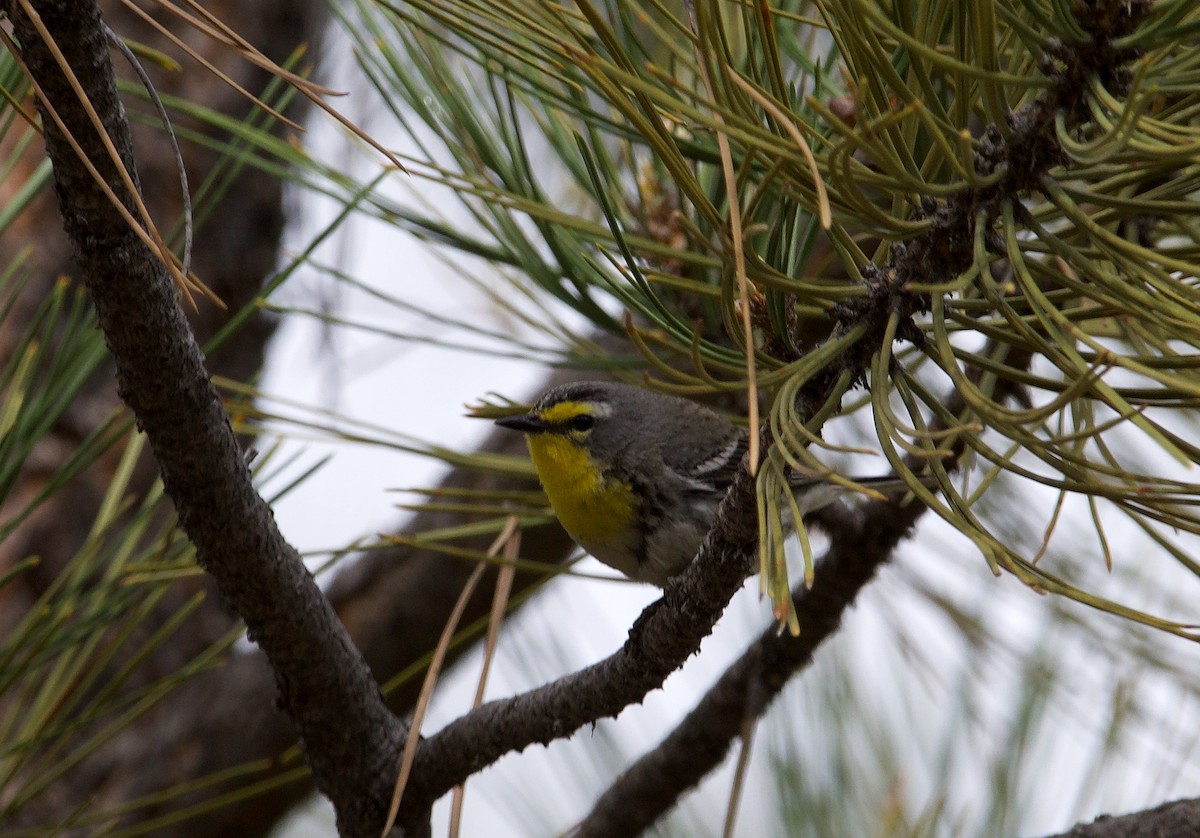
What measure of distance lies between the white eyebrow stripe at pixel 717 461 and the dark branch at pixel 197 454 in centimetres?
94

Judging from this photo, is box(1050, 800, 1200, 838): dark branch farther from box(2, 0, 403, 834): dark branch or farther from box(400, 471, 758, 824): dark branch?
box(2, 0, 403, 834): dark branch

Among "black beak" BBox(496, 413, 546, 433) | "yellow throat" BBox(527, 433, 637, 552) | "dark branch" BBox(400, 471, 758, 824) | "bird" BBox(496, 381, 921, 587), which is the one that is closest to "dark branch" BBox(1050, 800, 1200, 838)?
"dark branch" BBox(400, 471, 758, 824)

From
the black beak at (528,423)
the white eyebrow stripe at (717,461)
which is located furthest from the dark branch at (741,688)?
the black beak at (528,423)

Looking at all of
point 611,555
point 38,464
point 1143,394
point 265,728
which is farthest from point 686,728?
point 38,464

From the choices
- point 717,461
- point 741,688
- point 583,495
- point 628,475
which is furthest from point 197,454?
point 717,461

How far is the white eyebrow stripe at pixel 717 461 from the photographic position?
237 cm

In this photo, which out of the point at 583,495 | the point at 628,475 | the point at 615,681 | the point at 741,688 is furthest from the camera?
the point at 628,475

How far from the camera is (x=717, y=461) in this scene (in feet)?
7.92

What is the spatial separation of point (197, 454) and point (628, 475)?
45.9 inches

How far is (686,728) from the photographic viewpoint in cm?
184

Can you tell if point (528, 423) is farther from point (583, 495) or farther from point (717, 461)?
point (717, 461)

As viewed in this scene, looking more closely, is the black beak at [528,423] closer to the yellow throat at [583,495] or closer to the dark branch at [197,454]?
the yellow throat at [583,495]

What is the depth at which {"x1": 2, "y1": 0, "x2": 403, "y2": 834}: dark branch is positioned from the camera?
3.45 ft

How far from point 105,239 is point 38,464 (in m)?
1.87
